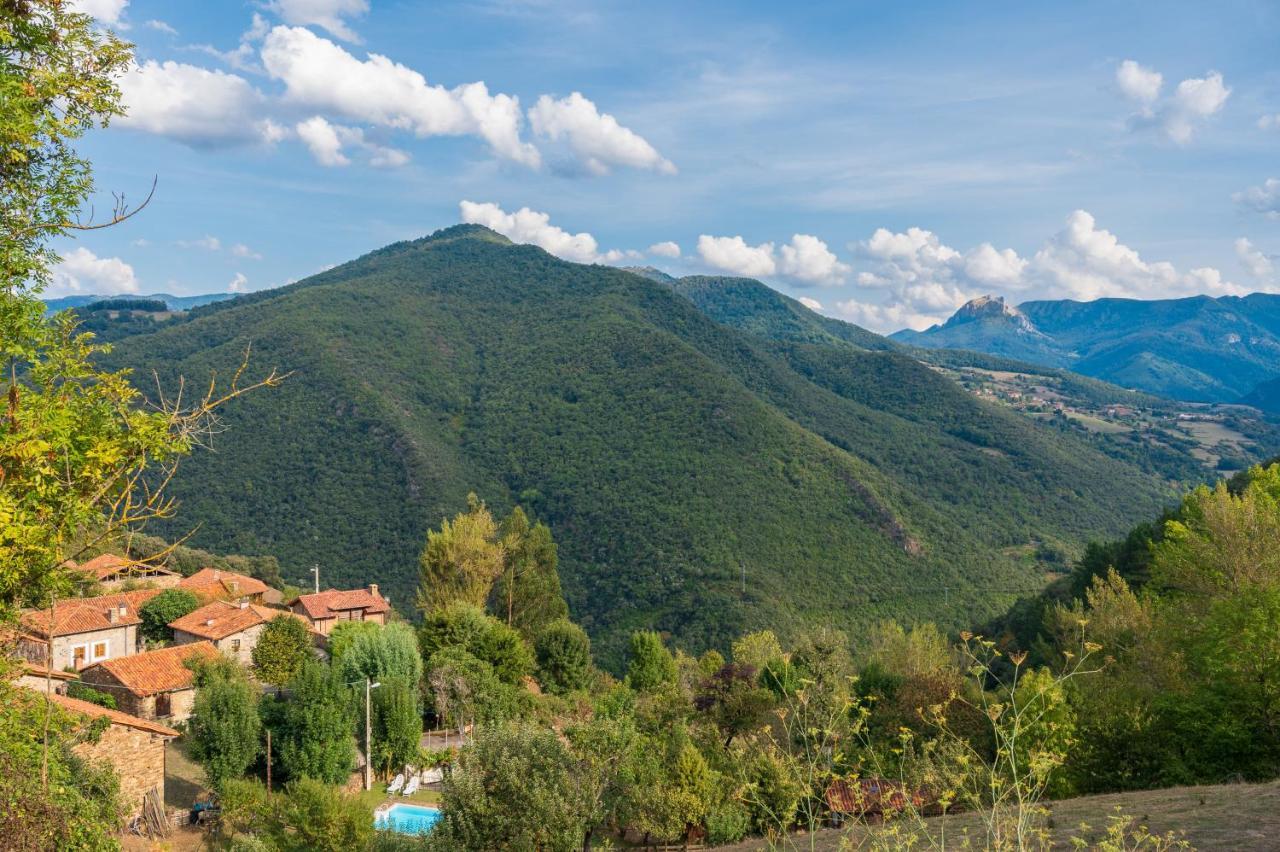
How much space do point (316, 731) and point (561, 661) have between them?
48.6 feet

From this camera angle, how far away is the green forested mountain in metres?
73.4

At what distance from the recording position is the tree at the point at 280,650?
31.9 metres

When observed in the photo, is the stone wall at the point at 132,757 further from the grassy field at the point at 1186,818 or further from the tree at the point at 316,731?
the grassy field at the point at 1186,818

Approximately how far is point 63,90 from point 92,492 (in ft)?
10.6

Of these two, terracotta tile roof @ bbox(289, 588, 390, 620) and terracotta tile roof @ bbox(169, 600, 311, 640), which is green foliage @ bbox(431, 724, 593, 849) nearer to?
terracotta tile roof @ bbox(169, 600, 311, 640)

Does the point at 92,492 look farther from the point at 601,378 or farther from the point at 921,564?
the point at 601,378

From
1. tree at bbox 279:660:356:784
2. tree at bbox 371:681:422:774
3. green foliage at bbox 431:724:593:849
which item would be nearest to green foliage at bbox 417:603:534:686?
tree at bbox 371:681:422:774

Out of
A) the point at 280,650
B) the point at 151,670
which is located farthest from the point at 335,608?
the point at 151,670

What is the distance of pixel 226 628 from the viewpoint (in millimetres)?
34281

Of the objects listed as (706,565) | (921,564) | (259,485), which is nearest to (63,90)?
(706,565)

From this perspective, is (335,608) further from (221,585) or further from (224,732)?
(224,732)

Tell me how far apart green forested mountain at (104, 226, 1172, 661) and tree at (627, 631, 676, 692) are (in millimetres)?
23420

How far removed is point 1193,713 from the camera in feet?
51.1

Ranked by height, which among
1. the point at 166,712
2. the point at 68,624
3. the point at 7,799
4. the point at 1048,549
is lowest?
the point at 1048,549
